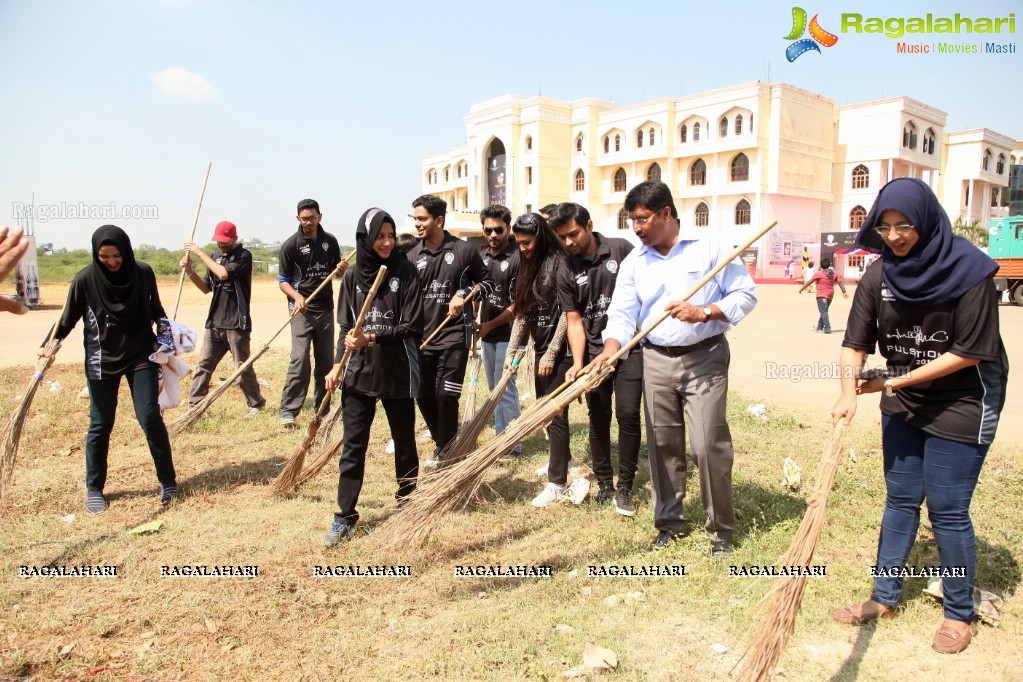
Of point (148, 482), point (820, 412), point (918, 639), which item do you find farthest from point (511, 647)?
point (820, 412)

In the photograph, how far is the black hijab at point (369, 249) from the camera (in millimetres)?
3635

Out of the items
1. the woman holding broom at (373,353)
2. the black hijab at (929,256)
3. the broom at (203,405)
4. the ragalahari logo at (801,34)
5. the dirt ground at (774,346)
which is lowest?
the dirt ground at (774,346)

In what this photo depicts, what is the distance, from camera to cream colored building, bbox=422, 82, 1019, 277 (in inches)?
1460

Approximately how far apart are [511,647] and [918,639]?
5.20ft

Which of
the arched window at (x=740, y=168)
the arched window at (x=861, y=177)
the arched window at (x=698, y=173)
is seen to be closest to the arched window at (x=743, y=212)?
the arched window at (x=740, y=168)

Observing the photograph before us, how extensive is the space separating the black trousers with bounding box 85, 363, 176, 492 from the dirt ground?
529 cm

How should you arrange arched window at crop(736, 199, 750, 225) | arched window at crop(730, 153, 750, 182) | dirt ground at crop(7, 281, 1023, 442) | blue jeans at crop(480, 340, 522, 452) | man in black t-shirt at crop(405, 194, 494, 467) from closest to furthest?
man in black t-shirt at crop(405, 194, 494, 467)
blue jeans at crop(480, 340, 522, 452)
dirt ground at crop(7, 281, 1023, 442)
arched window at crop(730, 153, 750, 182)
arched window at crop(736, 199, 750, 225)

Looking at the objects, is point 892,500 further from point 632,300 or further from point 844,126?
point 844,126

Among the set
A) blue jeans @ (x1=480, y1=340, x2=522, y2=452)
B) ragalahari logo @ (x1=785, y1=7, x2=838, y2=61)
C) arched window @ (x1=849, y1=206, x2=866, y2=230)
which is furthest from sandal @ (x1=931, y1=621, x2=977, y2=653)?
arched window @ (x1=849, y1=206, x2=866, y2=230)

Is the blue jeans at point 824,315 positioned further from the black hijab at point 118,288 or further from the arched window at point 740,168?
the arched window at point 740,168

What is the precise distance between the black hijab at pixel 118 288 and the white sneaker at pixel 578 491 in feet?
9.28

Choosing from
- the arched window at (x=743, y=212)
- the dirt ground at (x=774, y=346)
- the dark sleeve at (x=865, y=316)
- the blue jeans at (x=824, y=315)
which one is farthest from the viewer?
the arched window at (x=743, y=212)

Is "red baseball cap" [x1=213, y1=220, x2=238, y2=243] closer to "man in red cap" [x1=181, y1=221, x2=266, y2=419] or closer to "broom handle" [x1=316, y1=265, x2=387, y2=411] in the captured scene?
"man in red cap" [x1=181, y1=221, x2=266, y2=419]

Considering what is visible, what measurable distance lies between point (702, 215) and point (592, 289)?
3873 centimetres
